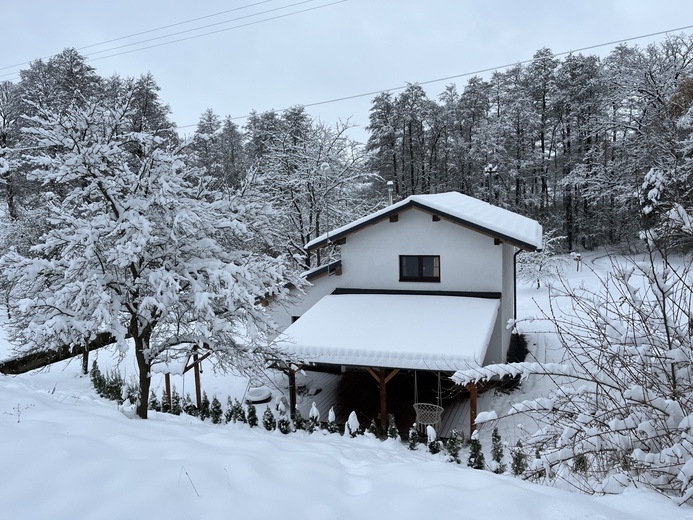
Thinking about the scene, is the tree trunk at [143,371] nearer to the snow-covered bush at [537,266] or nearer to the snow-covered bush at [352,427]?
the snow-covered bush at [352,427]

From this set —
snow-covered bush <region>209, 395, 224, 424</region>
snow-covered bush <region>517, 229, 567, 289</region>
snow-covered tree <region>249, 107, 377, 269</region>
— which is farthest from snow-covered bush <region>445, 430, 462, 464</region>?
snow-covered bush <region>517, 229, 567, 289</region>

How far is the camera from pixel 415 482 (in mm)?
3861

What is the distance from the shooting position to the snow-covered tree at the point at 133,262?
6.97 m

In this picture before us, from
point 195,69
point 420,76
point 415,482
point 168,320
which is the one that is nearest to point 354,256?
point 168,320

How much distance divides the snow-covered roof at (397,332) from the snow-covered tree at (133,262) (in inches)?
69.7

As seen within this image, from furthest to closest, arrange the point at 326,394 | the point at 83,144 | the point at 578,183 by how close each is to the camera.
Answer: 1. the point at 578,183
2. the point at 326,394
3. the point at 83,144

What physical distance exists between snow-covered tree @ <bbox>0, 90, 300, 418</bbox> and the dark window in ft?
19.8

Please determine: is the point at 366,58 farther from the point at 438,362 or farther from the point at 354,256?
the point at 438,362

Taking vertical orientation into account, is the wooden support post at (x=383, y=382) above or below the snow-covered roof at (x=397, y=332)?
below

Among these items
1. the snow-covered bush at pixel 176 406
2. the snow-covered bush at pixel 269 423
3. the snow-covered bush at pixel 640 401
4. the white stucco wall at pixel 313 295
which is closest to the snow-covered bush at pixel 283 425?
the snow-covered bush at pixel 269 423

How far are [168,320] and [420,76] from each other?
32875 millimetres

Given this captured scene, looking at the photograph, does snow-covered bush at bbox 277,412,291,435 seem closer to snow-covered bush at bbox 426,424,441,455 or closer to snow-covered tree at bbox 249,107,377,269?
snow-covered bush at bbox 426,424,441,455

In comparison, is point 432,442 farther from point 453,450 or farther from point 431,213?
point 431,213

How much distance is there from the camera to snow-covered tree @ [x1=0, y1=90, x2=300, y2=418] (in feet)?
22.9
